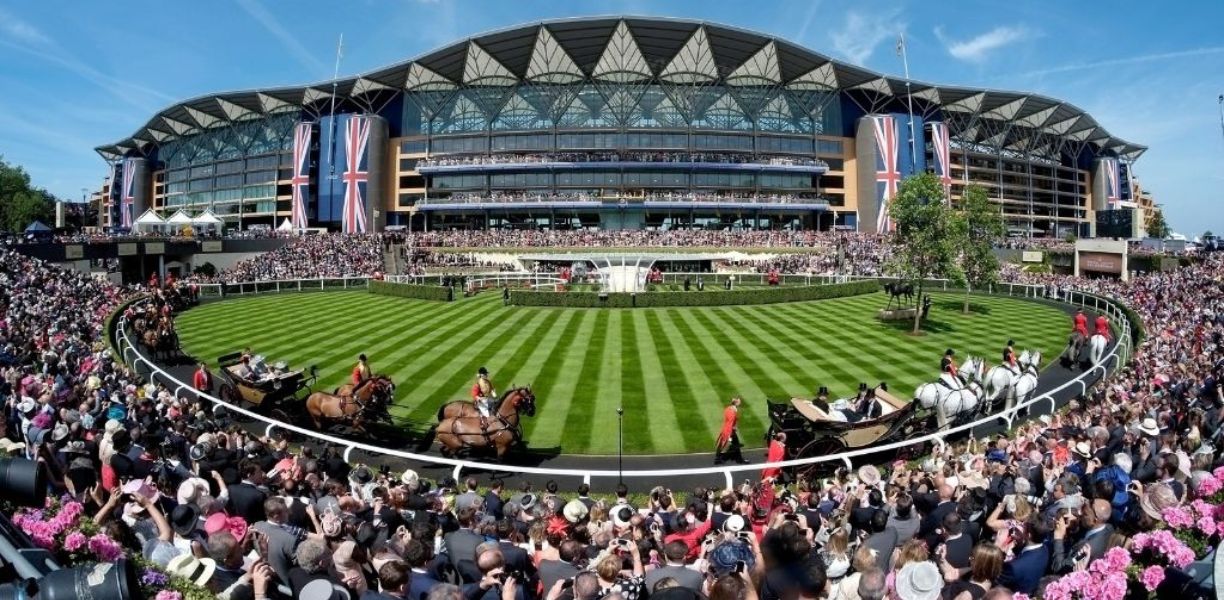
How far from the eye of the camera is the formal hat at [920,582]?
17.1 ft

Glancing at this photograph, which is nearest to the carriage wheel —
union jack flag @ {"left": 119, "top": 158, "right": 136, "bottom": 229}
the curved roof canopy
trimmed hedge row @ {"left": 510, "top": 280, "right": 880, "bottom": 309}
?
trimmed hedge row @ {"left": 510, "top": 280, "right": 880, "bottom": 309}

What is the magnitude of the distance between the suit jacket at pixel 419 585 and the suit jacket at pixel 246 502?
3.21 meters

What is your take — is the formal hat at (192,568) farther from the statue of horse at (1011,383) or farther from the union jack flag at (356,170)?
the union jack flag at (356,170)

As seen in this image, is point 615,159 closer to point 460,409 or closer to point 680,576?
point 460,409

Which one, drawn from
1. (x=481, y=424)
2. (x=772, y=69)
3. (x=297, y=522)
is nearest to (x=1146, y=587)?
(x=297, y=522)

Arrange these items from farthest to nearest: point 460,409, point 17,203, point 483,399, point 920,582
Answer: point 17,203
point 460,409
point 483,399
point 920,582

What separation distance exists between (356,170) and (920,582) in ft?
322

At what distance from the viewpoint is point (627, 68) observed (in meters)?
87.6

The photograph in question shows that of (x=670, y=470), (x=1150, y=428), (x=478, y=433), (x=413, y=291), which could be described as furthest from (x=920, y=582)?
(x=413, y=291)

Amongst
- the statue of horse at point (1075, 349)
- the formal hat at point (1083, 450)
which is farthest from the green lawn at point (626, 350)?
the formal hat at point (1083, 450)

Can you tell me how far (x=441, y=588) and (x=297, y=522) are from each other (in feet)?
12.7

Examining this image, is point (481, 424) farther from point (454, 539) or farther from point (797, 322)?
point (797, 322)

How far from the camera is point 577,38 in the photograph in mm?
82125

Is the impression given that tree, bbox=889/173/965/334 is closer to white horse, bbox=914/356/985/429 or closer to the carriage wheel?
white horse, bbox=914/356/985/429
